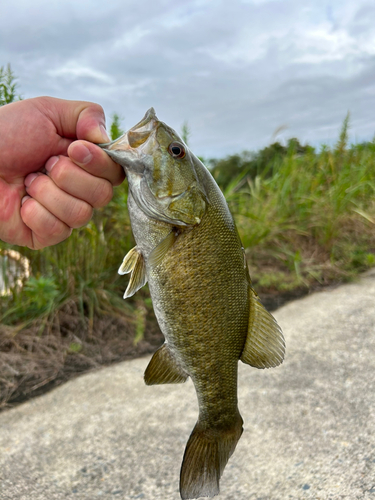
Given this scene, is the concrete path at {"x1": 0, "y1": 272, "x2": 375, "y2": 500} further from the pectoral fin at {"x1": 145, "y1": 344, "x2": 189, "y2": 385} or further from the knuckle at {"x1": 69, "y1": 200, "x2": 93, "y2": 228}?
the knuckle at {"x1": 69, "y1": 200, "x2": 93, "y2": 228}

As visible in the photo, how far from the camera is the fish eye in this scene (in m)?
1.58

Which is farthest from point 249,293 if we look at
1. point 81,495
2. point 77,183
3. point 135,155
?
point 81,495

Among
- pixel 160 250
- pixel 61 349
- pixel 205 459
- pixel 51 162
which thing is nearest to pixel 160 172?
pixel 160 250

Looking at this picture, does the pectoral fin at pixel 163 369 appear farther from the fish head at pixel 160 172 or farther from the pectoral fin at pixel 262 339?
the fish head at pixel 160 172

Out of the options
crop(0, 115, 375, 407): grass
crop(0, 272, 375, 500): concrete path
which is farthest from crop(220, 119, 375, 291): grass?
crop(0, 272, 375, 500): concrete path

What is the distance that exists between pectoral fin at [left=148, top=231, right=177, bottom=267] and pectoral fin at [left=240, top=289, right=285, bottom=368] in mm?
384

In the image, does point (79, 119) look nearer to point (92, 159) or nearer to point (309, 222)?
point (92, 159)

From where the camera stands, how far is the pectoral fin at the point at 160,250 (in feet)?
5.13

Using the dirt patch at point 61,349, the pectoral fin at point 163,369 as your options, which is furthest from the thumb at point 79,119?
the dirt patch at point 61,349

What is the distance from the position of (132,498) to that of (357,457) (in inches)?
54.0

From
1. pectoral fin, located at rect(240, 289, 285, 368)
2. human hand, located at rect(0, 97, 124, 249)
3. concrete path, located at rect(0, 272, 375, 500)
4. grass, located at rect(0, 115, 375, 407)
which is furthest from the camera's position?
grass, located at rect(0, 115, 375, 407)

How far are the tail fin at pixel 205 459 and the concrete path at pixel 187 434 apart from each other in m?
0.99

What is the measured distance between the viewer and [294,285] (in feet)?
17.7

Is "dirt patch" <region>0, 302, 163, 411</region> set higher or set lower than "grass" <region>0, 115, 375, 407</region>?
lower
